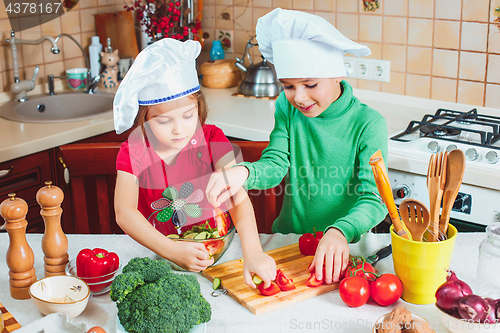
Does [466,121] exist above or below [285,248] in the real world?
above

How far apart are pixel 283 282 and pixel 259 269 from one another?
1.9 inches

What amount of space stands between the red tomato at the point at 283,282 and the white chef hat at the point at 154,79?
38cm

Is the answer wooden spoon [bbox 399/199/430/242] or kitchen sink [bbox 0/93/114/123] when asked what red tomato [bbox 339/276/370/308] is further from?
kitchen sink [bbox 0/93/114/123]

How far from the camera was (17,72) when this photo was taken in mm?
2160

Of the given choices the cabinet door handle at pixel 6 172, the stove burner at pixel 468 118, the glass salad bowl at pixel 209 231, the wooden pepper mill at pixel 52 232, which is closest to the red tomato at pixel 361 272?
the glass salad bowl at pixel 209 231

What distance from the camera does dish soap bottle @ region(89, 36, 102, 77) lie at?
7.71ft

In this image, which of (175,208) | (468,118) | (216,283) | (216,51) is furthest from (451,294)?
(216,51)

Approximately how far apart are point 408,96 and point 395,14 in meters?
0.31

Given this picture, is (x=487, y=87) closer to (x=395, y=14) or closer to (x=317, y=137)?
(x=395, y=14)

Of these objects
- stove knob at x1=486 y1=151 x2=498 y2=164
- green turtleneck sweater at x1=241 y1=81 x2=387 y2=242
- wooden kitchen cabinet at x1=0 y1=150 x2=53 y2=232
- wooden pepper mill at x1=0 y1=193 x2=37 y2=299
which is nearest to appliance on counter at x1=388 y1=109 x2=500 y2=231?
stove knob at x1=486 y1=151 x2=498 y2=164

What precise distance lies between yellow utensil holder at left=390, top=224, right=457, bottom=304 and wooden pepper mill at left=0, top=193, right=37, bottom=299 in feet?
2.11

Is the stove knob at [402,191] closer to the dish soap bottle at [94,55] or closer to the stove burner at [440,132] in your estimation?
the stove burner at [440,132]

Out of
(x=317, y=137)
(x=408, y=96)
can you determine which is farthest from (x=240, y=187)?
(x=408, y=96)

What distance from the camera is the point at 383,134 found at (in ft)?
3.68
